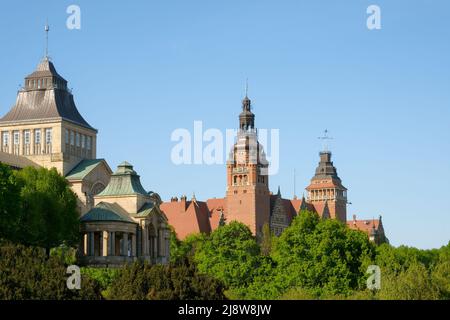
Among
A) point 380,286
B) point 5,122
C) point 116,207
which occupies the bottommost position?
point 380,286

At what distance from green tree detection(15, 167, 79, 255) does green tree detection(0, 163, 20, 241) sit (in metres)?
1.72

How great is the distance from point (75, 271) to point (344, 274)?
37.6 metres

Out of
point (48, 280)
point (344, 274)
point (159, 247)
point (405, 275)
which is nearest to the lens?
point (48, 280)

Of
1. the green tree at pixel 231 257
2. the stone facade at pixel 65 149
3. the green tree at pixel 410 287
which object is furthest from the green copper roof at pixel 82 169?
the green tree at pixel 410 287

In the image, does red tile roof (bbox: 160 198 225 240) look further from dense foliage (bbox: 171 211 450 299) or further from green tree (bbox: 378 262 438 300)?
green tree (bbox: 378 262 438 300)

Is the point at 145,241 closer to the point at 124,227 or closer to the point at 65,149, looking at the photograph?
the point at 124,227

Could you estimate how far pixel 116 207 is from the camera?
113938 mm

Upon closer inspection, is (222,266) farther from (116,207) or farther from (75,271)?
(75,271)

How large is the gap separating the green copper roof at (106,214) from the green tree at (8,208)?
1374cm

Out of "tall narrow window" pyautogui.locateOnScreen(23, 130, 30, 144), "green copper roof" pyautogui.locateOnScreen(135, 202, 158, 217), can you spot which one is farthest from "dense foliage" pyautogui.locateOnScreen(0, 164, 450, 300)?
"tall narrow window" pyautogui.locateOnScreen(23, 130, 30, 144)

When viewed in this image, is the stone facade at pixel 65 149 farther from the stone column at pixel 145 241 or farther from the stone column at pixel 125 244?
the stone column at pixel 125 244
